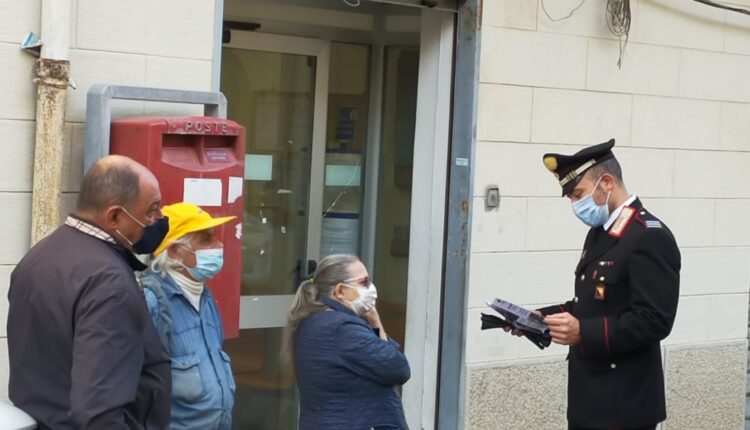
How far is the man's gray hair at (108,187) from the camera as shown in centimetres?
375

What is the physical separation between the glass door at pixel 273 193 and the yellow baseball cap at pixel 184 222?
2.22m

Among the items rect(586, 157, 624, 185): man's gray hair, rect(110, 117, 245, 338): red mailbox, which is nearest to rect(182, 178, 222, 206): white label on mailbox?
rect(110, 117, 245, 338): red mailbox

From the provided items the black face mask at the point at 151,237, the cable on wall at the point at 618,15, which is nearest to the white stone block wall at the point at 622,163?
the cable on wall at the point at 618,15

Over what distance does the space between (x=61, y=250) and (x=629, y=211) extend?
7.83 ft

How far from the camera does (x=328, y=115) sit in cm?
716

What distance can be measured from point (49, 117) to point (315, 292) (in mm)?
1291

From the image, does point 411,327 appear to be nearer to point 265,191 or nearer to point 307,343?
point 265,191

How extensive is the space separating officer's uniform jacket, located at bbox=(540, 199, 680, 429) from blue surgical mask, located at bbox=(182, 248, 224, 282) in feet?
4.84

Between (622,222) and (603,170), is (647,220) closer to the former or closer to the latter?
(622,222)

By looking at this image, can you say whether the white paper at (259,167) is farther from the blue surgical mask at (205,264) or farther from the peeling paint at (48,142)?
the blue surgical mask at (205,264)

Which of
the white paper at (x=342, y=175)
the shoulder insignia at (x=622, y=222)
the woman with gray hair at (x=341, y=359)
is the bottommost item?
the woman with gray hair at (x=341, y=359)

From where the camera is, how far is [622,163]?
7.39 m

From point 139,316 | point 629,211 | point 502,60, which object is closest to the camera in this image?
point 139,316

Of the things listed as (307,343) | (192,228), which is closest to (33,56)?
(192,228)
